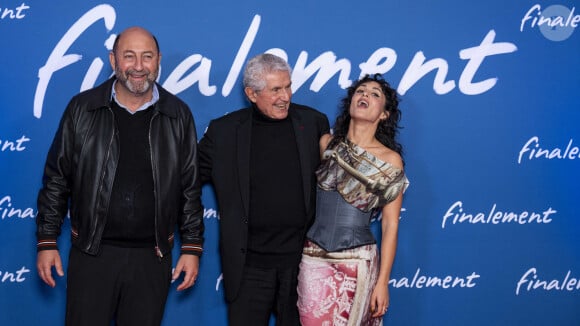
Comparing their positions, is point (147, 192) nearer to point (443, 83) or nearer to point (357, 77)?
Result: point (357, 77)

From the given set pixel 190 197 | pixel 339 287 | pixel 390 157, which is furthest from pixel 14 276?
pixel 390 157

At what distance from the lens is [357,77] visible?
10.1 feet

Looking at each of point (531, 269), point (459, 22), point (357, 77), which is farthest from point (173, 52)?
point (531, 269)

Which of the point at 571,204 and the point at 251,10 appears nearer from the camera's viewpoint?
the point at 251,10

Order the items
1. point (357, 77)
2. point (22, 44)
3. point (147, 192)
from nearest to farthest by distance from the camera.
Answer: point (147, 192), point (22, 44), point (357, 77)

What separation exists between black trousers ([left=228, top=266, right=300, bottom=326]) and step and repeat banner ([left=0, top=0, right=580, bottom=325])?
0.46 metres

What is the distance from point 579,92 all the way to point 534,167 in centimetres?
45

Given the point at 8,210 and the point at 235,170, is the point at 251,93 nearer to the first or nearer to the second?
the point at 235,170

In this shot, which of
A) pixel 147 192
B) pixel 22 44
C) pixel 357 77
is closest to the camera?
pixel 147 192

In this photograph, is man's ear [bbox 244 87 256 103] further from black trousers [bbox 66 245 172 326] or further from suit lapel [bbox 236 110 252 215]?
black trousers [bbox 66 245 172 326]

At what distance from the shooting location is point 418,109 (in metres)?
Result: 3.13

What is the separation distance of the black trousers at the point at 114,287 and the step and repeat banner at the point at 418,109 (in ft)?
1.74

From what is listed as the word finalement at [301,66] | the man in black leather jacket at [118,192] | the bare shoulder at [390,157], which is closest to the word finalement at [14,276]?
the man in black leather jacket at [118,192]

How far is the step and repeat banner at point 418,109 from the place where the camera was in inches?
115
